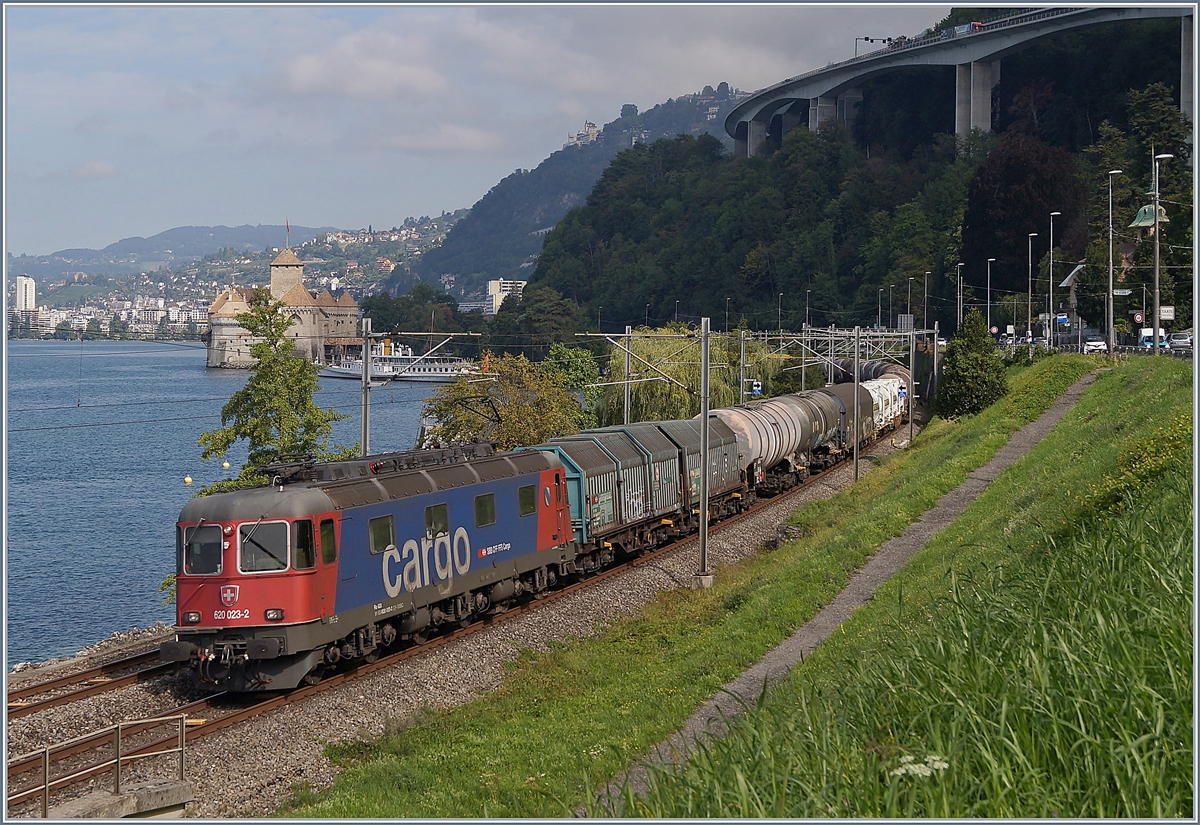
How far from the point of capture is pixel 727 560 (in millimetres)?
34219

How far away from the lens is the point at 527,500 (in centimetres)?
2680

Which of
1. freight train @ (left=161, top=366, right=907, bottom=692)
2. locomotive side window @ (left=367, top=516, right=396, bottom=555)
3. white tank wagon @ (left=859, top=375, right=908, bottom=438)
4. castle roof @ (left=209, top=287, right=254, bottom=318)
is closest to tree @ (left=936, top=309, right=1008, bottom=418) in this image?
white tank wagon @ (left=859, top=375, right=908, bottom=438)

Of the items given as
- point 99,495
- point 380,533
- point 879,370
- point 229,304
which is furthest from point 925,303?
point 229,304

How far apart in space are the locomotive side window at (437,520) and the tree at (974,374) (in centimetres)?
4112

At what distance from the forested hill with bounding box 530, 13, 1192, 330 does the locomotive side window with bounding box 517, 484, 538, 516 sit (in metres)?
43.3

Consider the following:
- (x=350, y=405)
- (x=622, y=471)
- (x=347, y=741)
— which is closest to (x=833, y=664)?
(x=347, y=741)

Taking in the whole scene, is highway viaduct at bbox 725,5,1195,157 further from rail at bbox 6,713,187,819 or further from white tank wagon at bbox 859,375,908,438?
rail at bbox 6,713,187,819

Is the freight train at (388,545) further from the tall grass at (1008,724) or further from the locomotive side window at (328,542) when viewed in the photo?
the tall grass at (1008,724)

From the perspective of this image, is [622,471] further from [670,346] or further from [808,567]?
[670,346]

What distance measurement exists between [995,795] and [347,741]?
457 inches

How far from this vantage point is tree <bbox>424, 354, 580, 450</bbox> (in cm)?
4991

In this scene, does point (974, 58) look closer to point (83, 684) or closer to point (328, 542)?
point (328, 542)

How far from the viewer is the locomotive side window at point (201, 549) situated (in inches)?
767

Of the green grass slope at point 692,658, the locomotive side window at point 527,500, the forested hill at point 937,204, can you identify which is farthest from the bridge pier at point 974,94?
the locomotive side window at point 527,500
